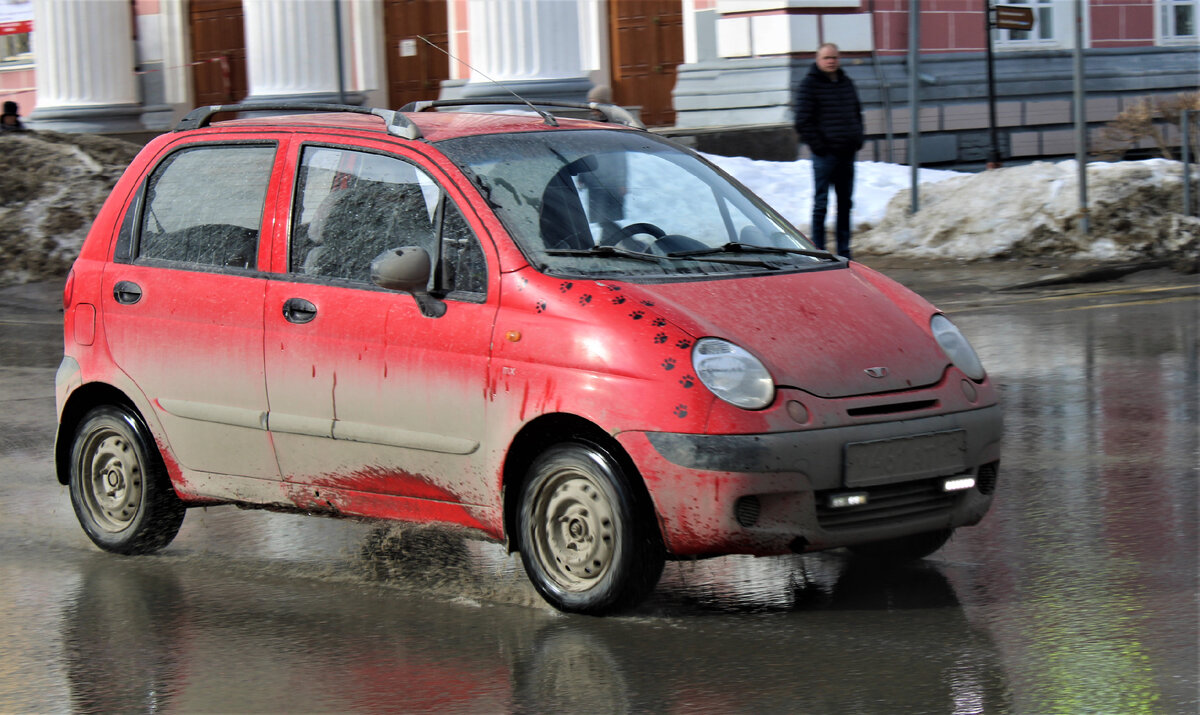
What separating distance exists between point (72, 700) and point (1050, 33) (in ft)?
71.4

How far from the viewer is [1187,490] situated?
23.8ft

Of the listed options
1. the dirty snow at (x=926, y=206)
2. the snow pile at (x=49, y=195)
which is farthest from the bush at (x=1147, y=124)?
the snow pile at (x=49, y=195)

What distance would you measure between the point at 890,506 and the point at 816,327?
2.04 ft

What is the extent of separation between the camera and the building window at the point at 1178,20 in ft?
84.0

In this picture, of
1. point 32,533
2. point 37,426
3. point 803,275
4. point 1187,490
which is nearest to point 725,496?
point 803,275

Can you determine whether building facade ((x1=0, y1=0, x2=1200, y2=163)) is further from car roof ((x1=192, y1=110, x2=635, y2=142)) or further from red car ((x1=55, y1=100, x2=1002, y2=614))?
red car ((x1=55, y1=100, x2=1002, y2=614))

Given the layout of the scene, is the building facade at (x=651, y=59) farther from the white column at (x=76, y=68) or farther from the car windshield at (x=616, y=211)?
the car windshield at (x=616, y=211)

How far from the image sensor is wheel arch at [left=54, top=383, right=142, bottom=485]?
23.2 feet

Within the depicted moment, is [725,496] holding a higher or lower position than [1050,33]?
lower

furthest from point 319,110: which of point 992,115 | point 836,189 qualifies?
point 992,115

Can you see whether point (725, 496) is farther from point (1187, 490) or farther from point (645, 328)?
point (1187, 490)

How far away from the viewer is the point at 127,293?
22.7 feet

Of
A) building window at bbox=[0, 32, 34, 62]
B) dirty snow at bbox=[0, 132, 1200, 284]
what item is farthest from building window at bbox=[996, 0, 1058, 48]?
building window at bbox=[0, 32, 34, 62]

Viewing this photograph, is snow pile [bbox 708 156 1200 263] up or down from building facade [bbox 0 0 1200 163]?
down
